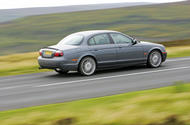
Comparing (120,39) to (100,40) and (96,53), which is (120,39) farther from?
(96,53)

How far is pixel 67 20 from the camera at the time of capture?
85500 millimetres

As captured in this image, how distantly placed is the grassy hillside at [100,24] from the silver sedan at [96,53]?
140 ft

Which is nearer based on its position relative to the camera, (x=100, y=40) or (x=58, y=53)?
(x=58, y=53)

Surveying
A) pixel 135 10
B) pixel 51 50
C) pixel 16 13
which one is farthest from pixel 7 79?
pixel 16 13

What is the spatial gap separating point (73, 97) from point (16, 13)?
117 meters

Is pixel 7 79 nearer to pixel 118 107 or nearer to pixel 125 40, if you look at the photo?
pixel 125 40

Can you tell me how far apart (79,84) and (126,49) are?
3.05 metres

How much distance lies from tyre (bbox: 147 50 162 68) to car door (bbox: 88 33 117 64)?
1494mm

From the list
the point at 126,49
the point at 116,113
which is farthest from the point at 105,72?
the point at 116,113

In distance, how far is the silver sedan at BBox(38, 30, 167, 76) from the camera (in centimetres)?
1225

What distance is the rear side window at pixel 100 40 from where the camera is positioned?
12719mm

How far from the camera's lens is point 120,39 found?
1328 centimetres

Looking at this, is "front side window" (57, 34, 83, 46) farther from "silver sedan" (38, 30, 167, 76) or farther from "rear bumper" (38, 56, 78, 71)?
"rear bumper" (38, 56, 78, 71)

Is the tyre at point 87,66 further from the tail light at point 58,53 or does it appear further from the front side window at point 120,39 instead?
the front side window at point 120,39
